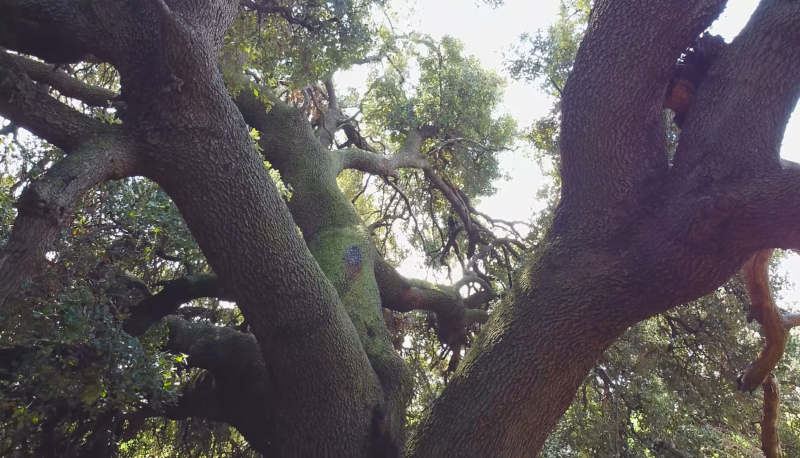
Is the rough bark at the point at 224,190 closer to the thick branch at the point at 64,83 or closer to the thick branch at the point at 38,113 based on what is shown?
the thick branch at the point at 38,113

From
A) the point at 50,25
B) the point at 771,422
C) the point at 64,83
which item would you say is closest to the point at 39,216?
the point at 50,25

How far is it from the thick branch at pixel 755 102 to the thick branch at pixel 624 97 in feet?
0.90

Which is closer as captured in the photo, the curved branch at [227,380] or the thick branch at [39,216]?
the thick branch at [39,216]

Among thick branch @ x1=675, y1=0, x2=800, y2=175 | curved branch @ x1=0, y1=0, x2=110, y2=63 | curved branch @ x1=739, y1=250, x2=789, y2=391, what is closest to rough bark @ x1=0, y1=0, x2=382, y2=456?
curved branch @ x1=0, y1=0, x2=110, y2=63

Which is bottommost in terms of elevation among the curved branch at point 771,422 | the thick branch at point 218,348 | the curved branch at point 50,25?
the curved branch at point 771,422

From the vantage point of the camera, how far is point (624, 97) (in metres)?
3.21

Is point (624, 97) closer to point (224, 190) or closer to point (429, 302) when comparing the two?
point (224, 190)

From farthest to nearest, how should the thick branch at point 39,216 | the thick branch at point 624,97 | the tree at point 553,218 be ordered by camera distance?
the thick branch at point 624,97
the tree at point 553,218
the thick branch at point 39,216

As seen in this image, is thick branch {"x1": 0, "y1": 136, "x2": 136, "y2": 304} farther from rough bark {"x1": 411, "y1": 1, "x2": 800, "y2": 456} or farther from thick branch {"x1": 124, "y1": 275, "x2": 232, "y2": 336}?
rough bark {"x1": 411, "y1": 1, "x2": 800, "y2": 456}

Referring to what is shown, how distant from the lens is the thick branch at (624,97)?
3.18 metres

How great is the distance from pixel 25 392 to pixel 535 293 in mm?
3519

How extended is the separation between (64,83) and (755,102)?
5.07 metres

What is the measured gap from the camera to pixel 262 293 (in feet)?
10.9

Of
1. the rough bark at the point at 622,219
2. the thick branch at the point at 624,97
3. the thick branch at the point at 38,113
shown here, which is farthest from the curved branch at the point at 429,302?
the thick branch at the point at 38,113
